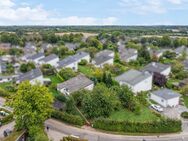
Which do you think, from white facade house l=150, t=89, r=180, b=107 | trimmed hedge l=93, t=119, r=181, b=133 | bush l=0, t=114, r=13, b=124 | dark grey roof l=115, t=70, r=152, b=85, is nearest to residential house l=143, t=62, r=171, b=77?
dark grey roof l=115, t=70, r=152, b=85

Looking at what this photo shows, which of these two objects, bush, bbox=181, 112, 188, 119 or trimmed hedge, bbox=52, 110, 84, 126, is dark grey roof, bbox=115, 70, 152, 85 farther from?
trimmed hedge, bbox=52, 110, 84, 126

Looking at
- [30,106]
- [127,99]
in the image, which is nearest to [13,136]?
[30,106]

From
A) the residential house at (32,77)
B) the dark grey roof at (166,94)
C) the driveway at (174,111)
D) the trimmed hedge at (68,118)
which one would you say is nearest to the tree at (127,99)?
the driveway at (174,111)

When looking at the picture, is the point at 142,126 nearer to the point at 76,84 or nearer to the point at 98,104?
the point at 98,104

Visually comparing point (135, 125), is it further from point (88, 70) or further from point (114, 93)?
point (88, 70)

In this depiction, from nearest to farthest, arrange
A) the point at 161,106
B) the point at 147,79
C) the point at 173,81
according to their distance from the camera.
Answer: the point at 161,106, the point at 147,79, the point at 173,81

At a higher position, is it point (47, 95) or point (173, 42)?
point (47, 95)

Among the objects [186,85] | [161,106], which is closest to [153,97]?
[161,106]
